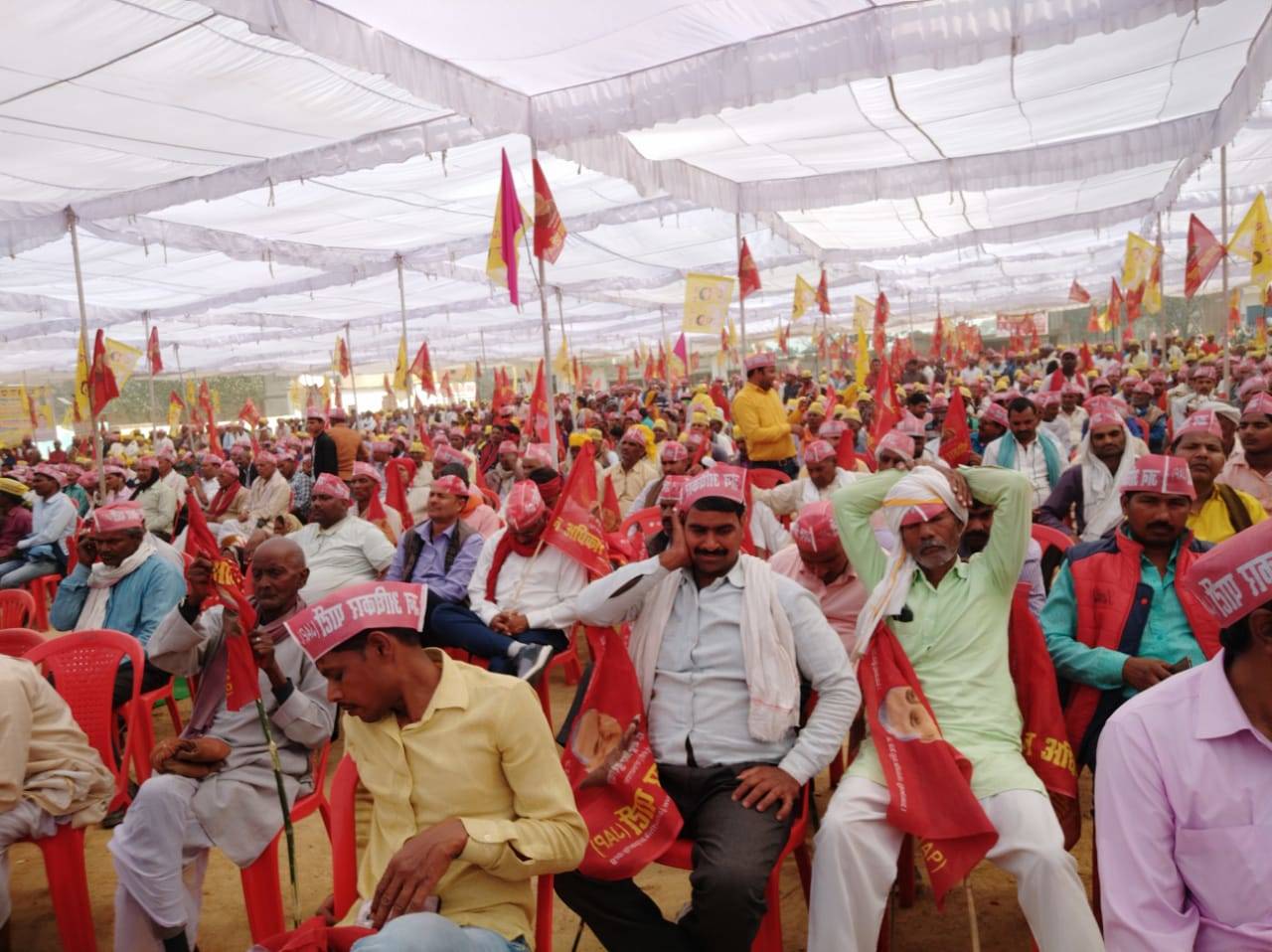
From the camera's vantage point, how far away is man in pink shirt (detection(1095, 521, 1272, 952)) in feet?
5.16

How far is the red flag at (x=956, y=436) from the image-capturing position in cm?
583

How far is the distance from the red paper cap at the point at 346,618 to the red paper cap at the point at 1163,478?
7.36ft

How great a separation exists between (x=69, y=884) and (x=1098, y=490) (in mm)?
4855

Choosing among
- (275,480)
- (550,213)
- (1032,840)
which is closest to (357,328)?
(275,480)

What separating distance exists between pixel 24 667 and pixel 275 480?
20.4 ft

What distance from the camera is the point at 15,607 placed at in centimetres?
522

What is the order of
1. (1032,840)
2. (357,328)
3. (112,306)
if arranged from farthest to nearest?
(357,328), (112,306), (1032,840)

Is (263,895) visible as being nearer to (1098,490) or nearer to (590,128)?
(1098,490)

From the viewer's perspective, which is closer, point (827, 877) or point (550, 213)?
point (827, 877)

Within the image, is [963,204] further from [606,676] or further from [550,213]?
[606,676]

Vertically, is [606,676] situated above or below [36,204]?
below

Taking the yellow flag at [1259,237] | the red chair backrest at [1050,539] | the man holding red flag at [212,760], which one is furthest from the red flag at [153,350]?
the yellow flag at [1259,237]

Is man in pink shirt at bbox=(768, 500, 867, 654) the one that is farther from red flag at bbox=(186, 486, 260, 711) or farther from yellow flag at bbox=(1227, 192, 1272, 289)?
yellow flag at bbox=(1227, 192, 1272, 289)

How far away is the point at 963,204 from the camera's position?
1194 centimetres
